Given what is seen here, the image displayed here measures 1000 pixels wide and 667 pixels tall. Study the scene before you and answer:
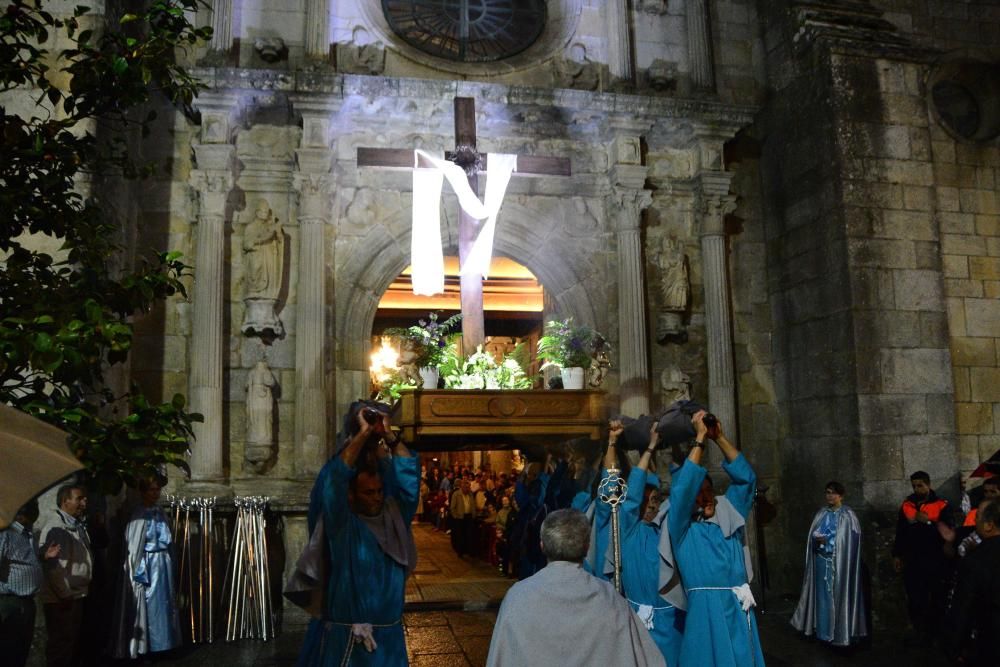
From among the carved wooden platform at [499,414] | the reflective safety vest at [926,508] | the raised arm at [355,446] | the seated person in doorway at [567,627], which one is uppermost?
the carved wooden platform at [499,414]

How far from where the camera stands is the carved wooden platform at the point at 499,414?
6.83 metres

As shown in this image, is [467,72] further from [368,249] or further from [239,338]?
[239,338]

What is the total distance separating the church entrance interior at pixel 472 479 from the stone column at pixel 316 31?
11.6ft

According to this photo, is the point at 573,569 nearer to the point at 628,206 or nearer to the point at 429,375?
the point at 429,375

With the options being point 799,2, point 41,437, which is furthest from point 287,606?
point 799,2

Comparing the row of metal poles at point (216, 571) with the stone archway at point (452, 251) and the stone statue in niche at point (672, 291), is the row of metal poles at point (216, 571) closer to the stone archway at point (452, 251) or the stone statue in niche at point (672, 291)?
the stone archway at point (452, 251)

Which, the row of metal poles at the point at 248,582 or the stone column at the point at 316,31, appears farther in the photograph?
the stone column at the point at 316,31

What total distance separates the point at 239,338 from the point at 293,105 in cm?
285

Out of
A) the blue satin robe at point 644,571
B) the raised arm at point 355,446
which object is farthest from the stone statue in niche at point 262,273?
the raised arm at point 355,446

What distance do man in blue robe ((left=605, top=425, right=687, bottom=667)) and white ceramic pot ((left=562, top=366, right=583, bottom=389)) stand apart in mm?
1816

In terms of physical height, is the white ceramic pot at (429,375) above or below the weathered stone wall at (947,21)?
below

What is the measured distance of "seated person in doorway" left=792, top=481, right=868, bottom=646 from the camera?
8805 mm

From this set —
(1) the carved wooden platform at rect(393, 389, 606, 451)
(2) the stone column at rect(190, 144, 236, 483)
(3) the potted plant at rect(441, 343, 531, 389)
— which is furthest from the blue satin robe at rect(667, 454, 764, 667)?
(2) the stone column at rect(190, 144, 236, 483)

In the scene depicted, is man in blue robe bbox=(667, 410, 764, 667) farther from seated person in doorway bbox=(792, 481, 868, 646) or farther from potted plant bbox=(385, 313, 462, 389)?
seated person in doorway bbox=(792, 481, 868, 646)
